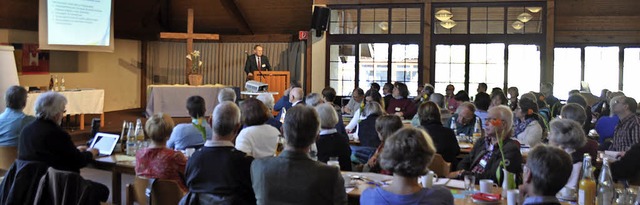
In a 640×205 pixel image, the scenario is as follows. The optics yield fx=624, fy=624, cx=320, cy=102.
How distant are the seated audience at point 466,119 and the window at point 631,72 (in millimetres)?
7393

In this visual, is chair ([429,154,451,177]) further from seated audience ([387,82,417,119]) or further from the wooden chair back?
seated audience ([387,82,417,119])

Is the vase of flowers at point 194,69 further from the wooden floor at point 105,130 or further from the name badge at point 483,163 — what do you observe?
the name badge at point 483,163

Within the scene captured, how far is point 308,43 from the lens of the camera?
1284 cm

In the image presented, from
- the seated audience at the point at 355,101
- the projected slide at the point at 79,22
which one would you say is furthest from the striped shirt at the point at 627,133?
the projected slide at the point at 79,22

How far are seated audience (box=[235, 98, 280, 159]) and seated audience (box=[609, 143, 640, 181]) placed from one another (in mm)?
2440

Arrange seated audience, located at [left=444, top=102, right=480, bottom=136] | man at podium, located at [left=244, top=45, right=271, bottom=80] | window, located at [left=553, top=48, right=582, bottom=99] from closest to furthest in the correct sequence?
seated audience, located at [left=444, top=102, right=480, bottom=136] → window, located at [left=553, top=48, right=582, bottom=99] → man at podium, located at [left=244, top=45, right=271, bottom=80]

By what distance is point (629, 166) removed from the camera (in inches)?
173

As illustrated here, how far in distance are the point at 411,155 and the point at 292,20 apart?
11.7 meters

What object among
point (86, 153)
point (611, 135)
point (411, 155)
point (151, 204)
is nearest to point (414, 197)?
point (411, 155)

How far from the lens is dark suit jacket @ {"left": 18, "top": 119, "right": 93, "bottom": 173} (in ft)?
13.5

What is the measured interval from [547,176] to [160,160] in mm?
2341

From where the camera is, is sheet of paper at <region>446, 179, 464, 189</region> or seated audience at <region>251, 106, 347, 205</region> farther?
sheet of paper at <region>446, 179, 464, 189</region>

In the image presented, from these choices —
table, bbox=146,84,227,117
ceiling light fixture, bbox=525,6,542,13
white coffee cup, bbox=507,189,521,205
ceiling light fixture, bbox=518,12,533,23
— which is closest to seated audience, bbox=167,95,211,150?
white coffee cup, bbox=507,189,521,205

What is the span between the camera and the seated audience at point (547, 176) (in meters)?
2.42
